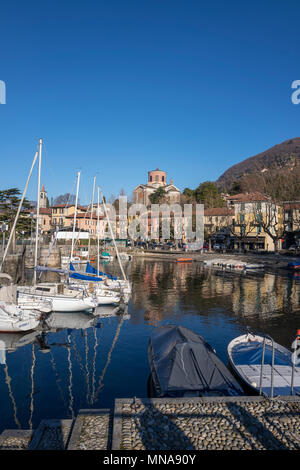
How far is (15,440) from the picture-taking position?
9430 millimetres

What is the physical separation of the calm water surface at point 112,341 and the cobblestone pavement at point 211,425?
4470 millimetres

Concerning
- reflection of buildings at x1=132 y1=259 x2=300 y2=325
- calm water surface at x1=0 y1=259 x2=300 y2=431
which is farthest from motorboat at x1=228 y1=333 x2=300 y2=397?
reflection of buildings at x1=132 y1=259 x2=300 y2=325

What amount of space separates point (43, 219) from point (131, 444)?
10207 centimetres

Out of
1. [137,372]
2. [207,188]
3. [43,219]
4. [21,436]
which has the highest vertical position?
[207,188]

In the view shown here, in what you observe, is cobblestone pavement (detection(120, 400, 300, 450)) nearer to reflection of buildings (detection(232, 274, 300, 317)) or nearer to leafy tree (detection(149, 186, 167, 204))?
reflection of buildings (detection(232, 274, 300, 317))

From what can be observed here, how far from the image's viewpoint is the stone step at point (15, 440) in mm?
9117

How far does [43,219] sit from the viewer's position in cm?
10494

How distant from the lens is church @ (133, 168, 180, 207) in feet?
423

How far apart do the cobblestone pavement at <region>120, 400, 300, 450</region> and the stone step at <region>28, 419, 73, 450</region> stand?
5.41 feet

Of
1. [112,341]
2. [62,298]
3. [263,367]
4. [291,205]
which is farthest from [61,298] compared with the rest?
[291,205]

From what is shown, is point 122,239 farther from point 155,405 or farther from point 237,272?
point 155,405

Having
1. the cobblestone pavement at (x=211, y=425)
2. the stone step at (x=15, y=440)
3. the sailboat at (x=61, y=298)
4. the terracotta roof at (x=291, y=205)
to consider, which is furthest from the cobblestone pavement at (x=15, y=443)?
the terracotta roof at (x=291, y=205)

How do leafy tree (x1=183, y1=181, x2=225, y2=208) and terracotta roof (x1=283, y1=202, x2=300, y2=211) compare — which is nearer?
terracotta roof (x1=283, y1=202, x2=300, y2=211)

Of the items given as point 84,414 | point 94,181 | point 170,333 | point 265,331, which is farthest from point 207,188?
point 84,414
